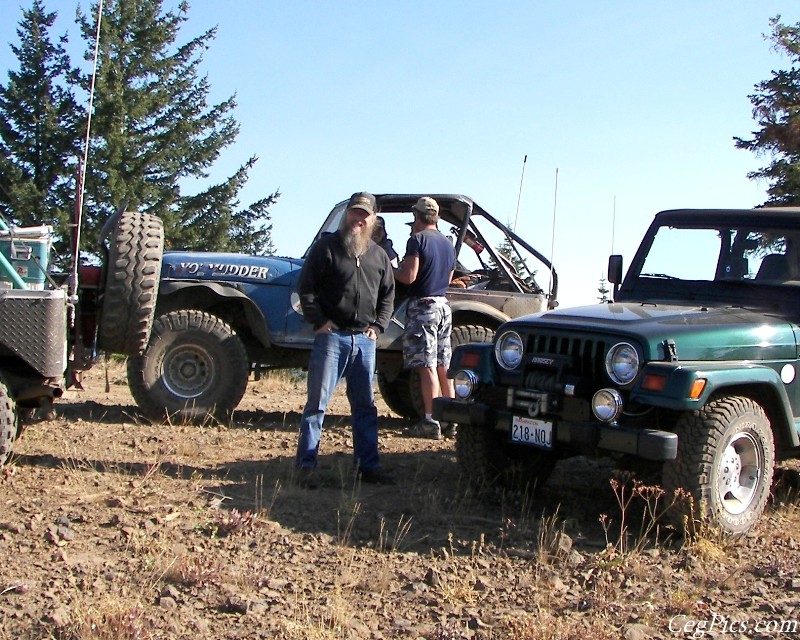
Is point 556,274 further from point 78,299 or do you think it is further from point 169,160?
point 169,160

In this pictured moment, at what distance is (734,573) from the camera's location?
4.46 meters

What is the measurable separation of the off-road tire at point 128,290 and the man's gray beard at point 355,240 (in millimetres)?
1353

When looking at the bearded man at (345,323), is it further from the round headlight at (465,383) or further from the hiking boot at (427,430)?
the hiking boot at (427,430)

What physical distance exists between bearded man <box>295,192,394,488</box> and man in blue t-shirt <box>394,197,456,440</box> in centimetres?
131

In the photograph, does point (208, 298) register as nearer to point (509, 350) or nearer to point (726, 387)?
point (509, 350)

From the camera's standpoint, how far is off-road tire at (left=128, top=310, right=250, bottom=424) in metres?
7.65

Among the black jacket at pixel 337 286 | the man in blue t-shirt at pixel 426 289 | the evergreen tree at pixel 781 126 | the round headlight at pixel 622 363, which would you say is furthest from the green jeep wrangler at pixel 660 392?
the evergreen tree at pixel 781 126

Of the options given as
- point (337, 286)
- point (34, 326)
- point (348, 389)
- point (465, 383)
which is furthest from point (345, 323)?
point (34, 326)

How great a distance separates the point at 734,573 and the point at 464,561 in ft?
4.07

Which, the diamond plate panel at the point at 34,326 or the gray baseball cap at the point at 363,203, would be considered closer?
the diamond plate panel at the point at 34,326

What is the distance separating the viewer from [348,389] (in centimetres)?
590

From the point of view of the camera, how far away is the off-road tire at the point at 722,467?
4727 millimetres

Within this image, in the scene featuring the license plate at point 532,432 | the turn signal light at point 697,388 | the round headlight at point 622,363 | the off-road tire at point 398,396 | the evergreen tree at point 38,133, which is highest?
the evergreen tree at point 38,133

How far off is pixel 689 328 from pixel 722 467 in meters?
0.72
